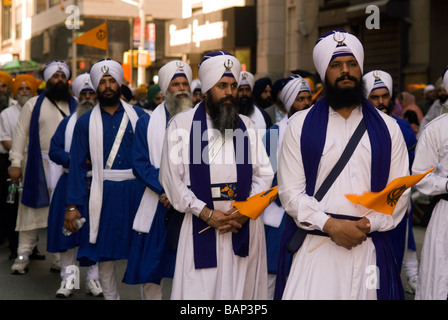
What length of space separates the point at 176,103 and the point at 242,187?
181 centimetres

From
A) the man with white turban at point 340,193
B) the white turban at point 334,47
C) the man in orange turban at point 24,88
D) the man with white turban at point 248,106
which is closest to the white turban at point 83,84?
the man with white turban at point 248,106

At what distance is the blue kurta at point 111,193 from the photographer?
7.52 metres

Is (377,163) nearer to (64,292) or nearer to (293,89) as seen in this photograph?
(293,89)

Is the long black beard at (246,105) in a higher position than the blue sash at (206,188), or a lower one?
higher

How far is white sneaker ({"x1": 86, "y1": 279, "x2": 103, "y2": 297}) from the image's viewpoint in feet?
27.6

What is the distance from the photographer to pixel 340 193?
4.70m

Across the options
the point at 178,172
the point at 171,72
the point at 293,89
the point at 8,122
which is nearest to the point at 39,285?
the point at 8,122

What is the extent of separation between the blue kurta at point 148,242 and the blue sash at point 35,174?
304 cm

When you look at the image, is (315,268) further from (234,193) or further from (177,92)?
(177,92)

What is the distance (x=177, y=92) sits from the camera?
7.32 metres

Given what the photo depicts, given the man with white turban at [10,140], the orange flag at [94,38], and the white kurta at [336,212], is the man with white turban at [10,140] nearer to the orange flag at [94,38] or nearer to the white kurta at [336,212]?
the orange flag at [94,38]

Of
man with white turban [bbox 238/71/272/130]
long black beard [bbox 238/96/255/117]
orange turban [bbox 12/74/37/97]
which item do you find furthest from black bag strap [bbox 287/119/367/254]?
orange turban [bbox 12/74/37/97]

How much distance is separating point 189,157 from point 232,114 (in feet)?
1.31
